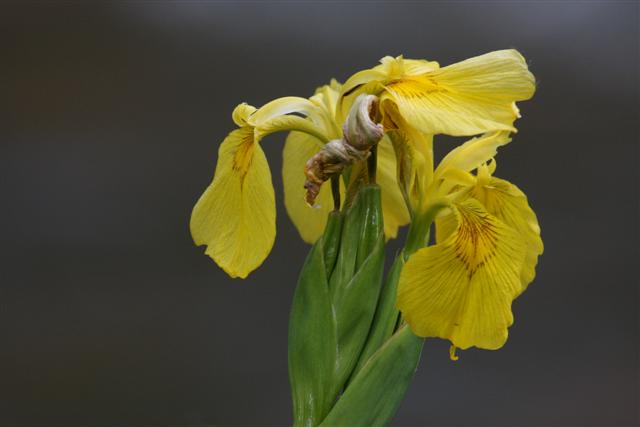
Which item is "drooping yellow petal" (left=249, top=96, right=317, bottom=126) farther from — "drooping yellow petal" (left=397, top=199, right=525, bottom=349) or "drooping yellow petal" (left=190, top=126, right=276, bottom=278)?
"drooping yellow petal" (left=397, top=199, right=525, bottom=349)

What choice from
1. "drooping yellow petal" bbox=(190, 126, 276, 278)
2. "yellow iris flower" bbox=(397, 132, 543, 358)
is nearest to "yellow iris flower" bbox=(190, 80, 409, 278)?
"drooping yellow petal" bbox=(190, 126, 276, 278)

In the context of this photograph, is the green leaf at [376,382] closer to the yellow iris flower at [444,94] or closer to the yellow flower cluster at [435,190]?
the yellow flower cluster at [435,190]

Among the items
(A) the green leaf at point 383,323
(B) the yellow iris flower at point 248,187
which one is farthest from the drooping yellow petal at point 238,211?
(A) the green leaf at point 383,323

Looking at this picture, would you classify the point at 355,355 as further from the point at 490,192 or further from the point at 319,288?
the point at 490,192

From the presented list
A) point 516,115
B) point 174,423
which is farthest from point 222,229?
point 174,423

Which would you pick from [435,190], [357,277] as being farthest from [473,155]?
[357,277]

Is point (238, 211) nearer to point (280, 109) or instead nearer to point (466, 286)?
point (280, 109)
